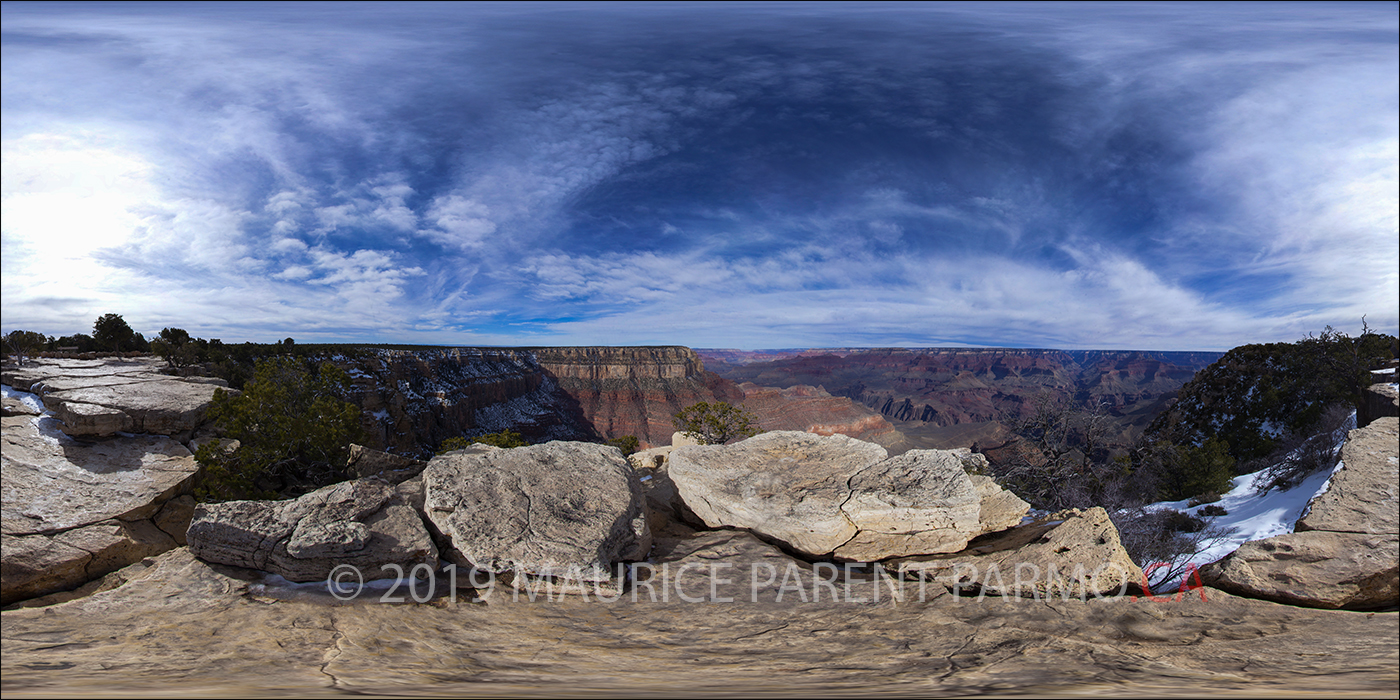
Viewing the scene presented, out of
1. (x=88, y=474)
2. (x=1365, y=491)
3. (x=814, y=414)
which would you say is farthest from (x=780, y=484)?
(x=814, y=414)

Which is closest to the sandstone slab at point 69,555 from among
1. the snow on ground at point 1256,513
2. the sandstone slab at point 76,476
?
the sandstone slab at point 76,476

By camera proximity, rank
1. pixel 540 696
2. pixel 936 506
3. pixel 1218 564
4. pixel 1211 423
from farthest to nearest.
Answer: pixel 1211 423 → pixel 936 506 → pixel 1218 564 → pixel 540 696

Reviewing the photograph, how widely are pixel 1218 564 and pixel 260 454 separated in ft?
55.7

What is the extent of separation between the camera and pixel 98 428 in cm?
912

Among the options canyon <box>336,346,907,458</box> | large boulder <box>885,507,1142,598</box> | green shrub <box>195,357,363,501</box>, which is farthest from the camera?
canyon <box>336,346,907,458</box>

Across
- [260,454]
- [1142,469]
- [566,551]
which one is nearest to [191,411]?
[260,454]

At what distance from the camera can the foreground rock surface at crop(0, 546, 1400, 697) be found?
477 cm

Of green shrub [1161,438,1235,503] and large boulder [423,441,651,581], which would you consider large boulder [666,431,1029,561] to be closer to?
large boulder [423,441,651,581]

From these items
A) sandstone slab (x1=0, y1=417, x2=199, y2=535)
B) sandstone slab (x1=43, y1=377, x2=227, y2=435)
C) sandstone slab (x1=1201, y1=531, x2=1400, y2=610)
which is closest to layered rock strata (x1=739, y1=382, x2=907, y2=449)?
sandstone slab (x1=1201, y1=531, x2=1400, y2=610)

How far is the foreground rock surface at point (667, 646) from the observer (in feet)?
15.6

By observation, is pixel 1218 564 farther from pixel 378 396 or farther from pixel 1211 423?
pixel 378 396

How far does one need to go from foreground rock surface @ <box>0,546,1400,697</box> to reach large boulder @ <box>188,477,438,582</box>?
1.21 ft

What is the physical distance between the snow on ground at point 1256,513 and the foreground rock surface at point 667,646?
7.51 feet
